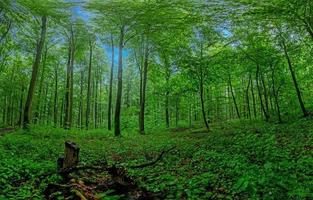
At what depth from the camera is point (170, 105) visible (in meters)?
30.5

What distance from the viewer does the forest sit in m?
5.97

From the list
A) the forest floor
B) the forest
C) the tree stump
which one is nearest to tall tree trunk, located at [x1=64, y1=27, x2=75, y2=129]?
the forest

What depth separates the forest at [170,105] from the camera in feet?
19.6

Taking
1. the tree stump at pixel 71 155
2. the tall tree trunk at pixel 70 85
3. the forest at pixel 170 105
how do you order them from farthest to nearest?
1. the tall tree trunk at pixel 70 85
2. the tree stump at pixel 71 155
3. the forest at pixel 170 105

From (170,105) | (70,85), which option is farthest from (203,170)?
(170,105)

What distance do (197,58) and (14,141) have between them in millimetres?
11505

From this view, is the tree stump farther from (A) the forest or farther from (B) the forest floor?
(B) the forest floor

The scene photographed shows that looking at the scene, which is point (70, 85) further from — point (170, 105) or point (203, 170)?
point (203, 170)

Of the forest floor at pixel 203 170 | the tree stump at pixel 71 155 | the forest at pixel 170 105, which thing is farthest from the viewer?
the tree stump at pixel 71 155

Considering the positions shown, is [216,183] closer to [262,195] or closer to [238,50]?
[262,195]

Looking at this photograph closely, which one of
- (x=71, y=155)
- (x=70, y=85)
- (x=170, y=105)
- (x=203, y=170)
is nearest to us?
(x=71, y=155)

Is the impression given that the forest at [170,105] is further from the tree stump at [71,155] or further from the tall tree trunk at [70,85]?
the tall tree trunk at [70,85]

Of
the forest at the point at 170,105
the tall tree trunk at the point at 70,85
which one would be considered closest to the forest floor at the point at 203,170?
the forest at the point at 170,105

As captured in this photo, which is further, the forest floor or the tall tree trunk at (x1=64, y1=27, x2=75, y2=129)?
the tall tree trunk at (x1=64, y1=27, x2=75, y2=129)
